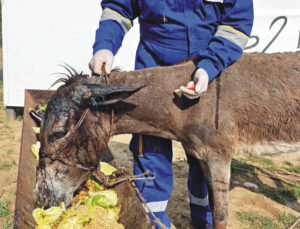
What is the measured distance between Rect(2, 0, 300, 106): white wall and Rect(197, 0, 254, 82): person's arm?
4.32 m

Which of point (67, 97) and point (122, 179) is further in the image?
point (122, 179)

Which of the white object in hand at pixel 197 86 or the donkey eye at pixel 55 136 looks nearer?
the white object in hand at pixel 197 86

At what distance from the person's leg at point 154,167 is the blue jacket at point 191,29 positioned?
87 cm

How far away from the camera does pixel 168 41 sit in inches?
118

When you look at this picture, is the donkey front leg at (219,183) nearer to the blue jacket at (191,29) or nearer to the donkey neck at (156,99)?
the donkey neck at (156,99)

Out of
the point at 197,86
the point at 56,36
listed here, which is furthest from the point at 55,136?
the point at 56,36

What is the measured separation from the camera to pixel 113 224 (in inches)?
119

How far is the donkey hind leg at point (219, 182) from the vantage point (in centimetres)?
301

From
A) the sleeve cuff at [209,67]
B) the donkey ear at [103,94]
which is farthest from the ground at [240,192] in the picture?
the donkey ear at [103,94]

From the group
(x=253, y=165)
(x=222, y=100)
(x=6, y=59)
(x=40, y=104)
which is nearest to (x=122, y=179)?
(x=222, y=100)

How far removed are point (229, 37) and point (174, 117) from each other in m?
0.87

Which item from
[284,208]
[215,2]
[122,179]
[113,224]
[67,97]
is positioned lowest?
[284,208]

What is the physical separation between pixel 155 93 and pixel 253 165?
143 inches

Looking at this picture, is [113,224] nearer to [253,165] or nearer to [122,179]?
[122,179]
